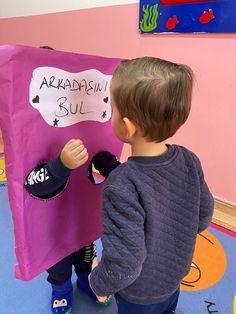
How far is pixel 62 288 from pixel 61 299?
1.3 inches

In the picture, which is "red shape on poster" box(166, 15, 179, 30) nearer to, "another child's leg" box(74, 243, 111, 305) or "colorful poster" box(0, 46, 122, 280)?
"colorful poster" box(0, 46, 122, 280)

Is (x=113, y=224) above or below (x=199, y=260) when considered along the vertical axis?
above

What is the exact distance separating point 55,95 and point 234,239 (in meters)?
0.93

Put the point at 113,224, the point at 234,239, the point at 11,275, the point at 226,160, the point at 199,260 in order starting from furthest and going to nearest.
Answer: the point at 226,160 → the point at 234,239 → the point at 199,260 → the point at 11,275 → the point at 113,224

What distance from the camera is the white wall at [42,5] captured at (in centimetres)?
150

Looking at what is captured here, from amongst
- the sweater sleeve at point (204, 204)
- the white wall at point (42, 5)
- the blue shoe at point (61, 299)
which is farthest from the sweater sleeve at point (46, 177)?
the white wall at point (42, 5)

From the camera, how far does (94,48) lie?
1.58 meters

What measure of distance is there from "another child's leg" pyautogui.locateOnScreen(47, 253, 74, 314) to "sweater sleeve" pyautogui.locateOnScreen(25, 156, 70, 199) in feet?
1.01

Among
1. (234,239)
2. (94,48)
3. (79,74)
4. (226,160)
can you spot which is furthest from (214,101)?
(79,74)

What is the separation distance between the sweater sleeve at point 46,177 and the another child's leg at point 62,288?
0.31m

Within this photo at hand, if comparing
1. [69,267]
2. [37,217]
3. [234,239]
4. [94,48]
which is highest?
[94,48]

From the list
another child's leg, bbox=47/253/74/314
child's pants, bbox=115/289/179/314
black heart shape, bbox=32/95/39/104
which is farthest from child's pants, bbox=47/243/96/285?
black heart shape, bbox=32/95/39/104

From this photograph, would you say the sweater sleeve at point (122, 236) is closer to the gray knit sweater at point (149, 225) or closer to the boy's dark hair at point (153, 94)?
the gray knit sweater at point (149, 225)

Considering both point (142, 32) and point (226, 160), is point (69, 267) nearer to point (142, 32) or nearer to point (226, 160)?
point (226, 160)
